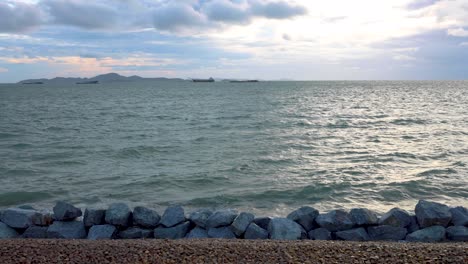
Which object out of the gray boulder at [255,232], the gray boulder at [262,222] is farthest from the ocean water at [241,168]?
the gray boulder at [255,232]

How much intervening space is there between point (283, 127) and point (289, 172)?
44.5 ft

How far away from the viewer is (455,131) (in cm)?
2366

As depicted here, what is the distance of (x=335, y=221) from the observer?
7.30 metres

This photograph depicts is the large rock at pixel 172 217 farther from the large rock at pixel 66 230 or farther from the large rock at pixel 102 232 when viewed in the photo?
the large rock at pixel 66 230

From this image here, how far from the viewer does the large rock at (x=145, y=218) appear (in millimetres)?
7488

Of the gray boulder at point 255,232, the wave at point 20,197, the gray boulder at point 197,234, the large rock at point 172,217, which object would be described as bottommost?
the wave at point 20,197

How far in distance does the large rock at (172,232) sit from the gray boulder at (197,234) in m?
0.13

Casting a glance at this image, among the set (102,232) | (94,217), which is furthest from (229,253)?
(94,217)

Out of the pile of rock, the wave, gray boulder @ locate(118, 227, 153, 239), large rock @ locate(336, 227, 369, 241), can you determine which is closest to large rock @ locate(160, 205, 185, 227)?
the pile of rock

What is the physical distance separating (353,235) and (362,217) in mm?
461

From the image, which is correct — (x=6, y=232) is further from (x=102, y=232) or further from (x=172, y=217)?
(x=172, y=217)

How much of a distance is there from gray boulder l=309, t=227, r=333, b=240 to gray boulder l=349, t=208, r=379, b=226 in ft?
1.71

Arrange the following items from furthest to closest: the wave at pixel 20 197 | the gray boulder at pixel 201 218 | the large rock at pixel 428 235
→ 1. the wave at pixel 20 197
2. the gray boulder at pixel 201 218
3. the large rock at pixel 428 235

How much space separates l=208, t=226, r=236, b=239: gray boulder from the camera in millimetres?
7145
